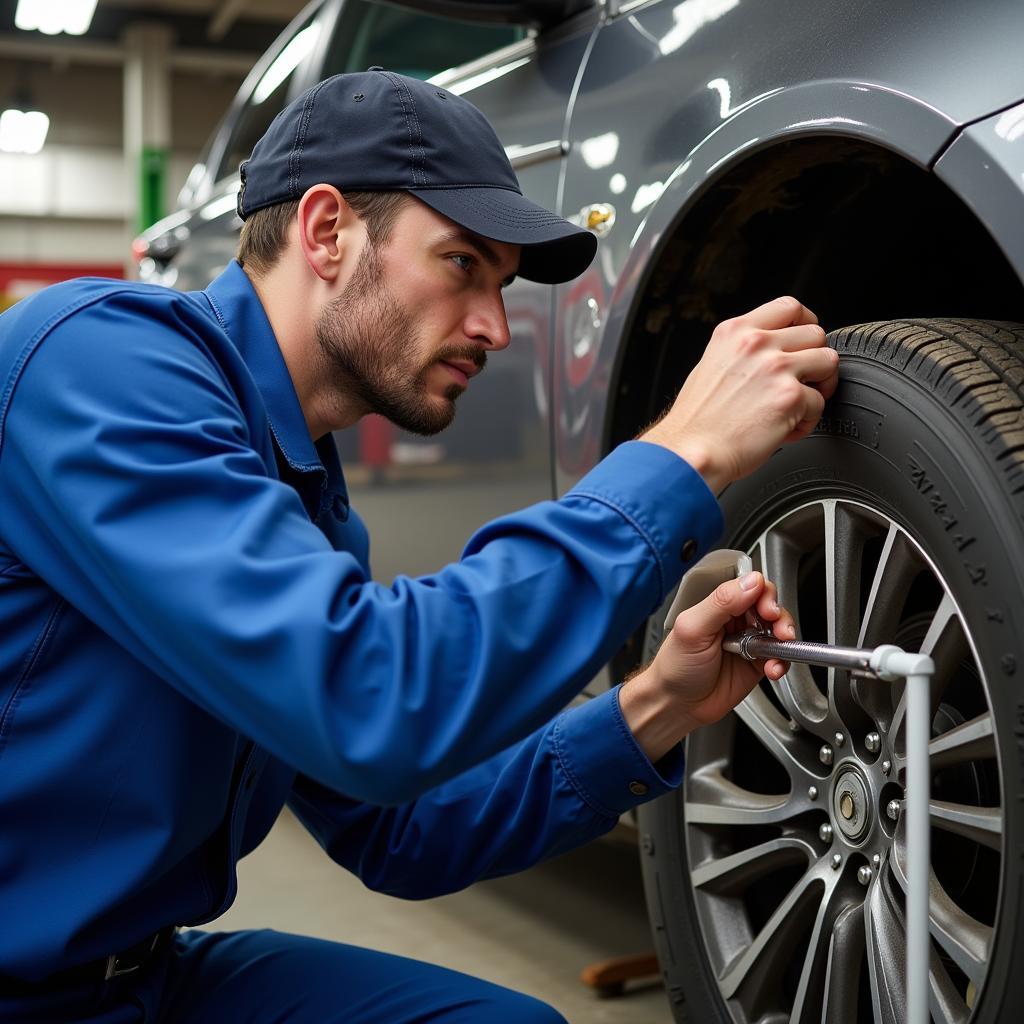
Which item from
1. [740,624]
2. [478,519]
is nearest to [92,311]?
[740,624]

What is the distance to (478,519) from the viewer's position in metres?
A: 2.09

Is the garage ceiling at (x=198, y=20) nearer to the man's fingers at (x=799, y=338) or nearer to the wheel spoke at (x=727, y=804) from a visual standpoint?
the wheel spoke at (x=727, y=804)

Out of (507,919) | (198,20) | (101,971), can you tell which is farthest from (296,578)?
(198,20)

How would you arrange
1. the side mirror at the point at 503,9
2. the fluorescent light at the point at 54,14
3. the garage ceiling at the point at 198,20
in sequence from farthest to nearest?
the garage ceiling at the point at 198,20 → the fluorescent light at the point at 54,14 → the side mirror at the point at 503,9

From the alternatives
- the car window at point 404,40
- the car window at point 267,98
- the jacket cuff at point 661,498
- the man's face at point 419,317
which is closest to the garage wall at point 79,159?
the car window at point 267,98

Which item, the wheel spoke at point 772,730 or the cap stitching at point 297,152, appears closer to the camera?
the cap stitching at point 297,152

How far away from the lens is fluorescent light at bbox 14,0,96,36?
404 inches

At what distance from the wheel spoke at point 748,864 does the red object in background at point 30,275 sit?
43.8 feet

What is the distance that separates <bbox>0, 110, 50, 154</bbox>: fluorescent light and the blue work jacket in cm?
1389

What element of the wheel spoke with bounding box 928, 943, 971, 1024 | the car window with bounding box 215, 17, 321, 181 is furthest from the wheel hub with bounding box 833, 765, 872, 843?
the car window with bounding box 215, 17, 321, 181

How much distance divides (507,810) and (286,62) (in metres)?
2.42

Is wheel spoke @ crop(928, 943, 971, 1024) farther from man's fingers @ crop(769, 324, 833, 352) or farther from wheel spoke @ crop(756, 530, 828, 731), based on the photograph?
man's fingers @ crop(769, 324, 833, 352)

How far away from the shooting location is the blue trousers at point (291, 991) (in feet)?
4.13

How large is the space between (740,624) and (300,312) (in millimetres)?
511
